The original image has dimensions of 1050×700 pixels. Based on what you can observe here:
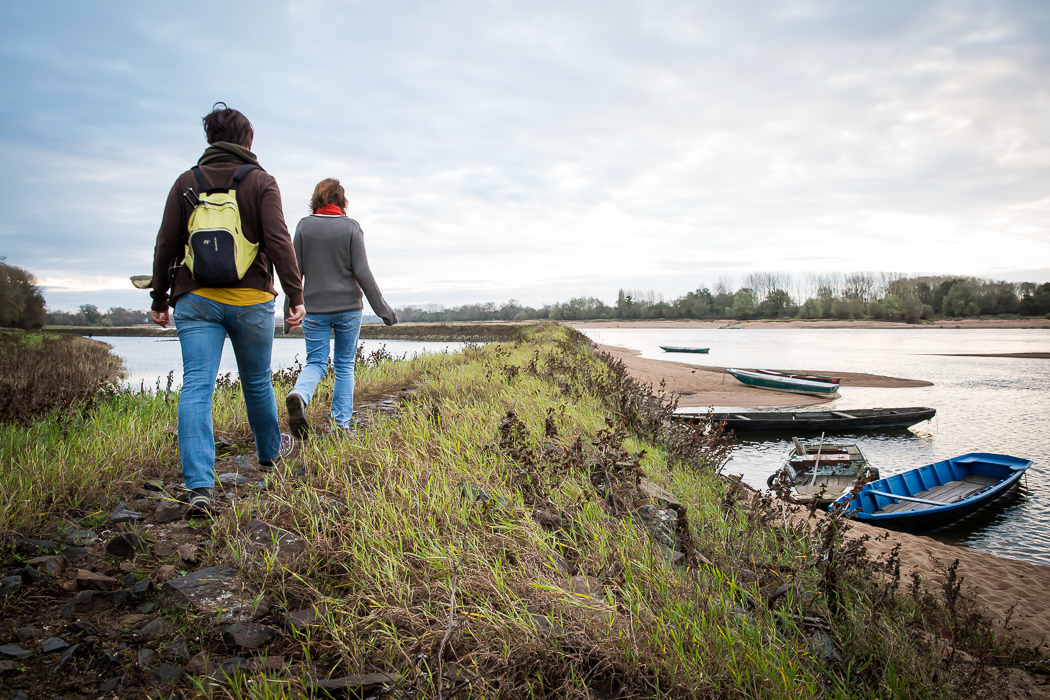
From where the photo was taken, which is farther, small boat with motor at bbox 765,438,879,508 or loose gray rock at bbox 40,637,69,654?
small boat with motor at bbox 765,438,879,508

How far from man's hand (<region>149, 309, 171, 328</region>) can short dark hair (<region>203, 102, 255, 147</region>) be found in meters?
1.13

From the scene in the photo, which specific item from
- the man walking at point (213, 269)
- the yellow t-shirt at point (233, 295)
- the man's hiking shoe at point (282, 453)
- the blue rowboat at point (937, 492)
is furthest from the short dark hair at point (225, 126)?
the blue rowboat at point (937, 492)

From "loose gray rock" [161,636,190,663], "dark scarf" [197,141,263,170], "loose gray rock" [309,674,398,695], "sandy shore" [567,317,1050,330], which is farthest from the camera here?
"sandy shore" [567,317,1050,330]

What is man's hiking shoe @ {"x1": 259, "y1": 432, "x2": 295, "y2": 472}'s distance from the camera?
3.76 metres

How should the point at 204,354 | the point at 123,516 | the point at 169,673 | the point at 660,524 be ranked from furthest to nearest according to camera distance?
the point at 660,524, the point at 204,354, the point at 123,516, the point at 169,673

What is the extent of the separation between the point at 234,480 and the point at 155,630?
1691 millimetres

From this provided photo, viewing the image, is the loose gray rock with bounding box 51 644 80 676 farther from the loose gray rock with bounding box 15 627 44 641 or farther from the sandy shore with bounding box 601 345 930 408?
the sandy shore with bounding box 601 345 930 408

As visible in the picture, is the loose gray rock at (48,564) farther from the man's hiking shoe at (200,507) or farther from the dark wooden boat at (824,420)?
the dark wooden boat at (824,420)

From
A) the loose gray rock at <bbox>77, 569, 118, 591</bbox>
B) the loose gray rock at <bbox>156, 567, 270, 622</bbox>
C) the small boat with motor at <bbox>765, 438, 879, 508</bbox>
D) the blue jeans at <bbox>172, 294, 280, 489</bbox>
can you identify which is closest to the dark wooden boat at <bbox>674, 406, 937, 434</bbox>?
the small boat with motor at <bbox>765, 438, 879, 508</bbox>

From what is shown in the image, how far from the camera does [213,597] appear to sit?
2205 millimetres

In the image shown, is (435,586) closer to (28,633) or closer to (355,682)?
(355,682)

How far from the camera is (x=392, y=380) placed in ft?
28.6

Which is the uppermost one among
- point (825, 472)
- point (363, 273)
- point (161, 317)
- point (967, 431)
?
point (363, 273)

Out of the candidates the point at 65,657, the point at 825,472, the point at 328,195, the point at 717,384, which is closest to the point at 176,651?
the point at 65,657
